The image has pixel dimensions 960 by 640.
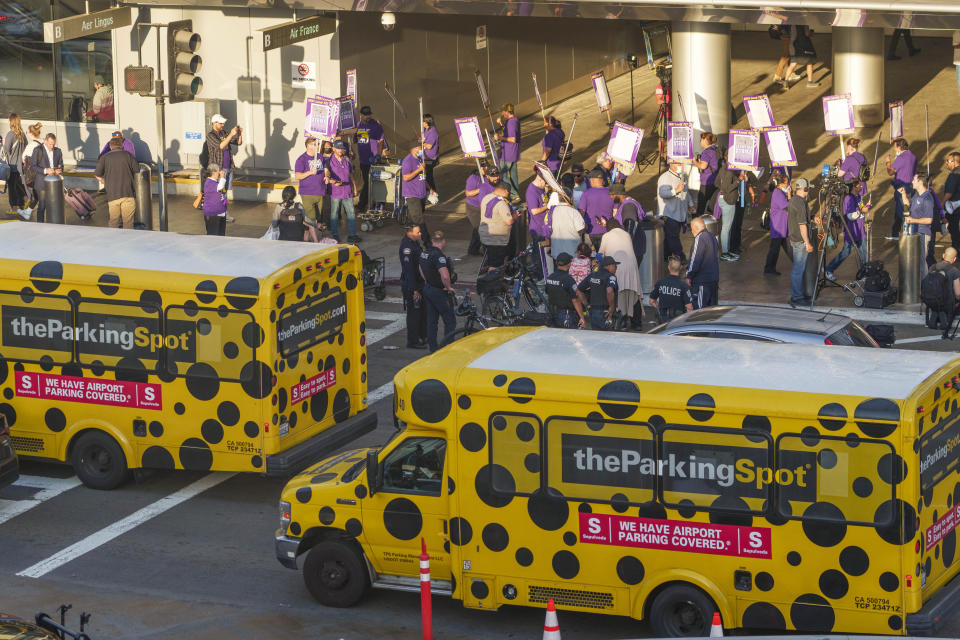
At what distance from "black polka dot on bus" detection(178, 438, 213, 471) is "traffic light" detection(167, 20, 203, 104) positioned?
9.79 metres

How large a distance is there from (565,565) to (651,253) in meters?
11.5

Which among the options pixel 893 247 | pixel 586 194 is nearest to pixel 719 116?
pixel 893 247

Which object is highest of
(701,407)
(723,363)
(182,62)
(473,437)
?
(182,62)

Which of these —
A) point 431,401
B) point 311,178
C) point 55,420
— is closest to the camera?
point 431,401

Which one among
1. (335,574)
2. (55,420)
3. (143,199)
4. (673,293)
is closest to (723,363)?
(335,574)

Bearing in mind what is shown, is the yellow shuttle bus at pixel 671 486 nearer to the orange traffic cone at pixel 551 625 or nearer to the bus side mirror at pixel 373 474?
the bus side mirror at pixel 373 474

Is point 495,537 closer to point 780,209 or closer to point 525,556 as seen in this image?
point 525,556

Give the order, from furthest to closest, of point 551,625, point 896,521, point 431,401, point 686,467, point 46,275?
point 46,275 < point 431,401 < point 686,467 < point 896,521 < point 551,625

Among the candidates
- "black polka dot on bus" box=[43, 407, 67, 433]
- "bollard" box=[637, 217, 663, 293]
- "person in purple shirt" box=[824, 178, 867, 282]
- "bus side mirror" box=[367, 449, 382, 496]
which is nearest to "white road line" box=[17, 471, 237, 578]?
"black polka dot on bus" box=[43, 407, 67, 433]

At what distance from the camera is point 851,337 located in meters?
15.0

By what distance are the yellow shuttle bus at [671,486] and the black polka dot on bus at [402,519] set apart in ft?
0.05

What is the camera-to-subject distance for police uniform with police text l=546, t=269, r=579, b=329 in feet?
60.3

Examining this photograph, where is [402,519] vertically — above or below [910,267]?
below

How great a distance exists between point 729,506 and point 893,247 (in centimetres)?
1512
